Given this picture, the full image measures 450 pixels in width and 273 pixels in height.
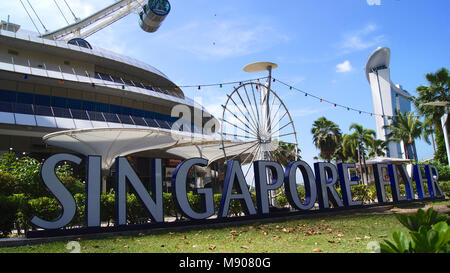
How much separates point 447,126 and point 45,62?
34.4 m

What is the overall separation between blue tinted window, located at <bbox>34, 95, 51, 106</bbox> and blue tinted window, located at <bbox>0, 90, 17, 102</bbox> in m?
1.41

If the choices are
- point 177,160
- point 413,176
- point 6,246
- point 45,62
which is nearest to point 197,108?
point 177,160

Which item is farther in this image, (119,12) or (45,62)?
(119,12)

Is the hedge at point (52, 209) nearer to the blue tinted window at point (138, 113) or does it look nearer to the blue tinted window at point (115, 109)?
the blue tinted window at point (115, 109)

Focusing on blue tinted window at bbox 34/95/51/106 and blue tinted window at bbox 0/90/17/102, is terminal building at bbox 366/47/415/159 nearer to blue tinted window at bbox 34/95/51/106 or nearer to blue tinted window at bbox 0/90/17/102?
blue tinted window at bbox 34/95/51/106

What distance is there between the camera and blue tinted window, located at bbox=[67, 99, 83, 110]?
1015 inches

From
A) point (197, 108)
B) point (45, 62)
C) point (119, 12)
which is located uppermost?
point (119, 12)

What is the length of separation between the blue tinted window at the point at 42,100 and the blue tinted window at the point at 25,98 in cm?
33

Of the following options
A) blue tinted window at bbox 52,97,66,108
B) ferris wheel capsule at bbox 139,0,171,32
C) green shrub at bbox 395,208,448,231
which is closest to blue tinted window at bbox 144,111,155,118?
blue tinted window at bbox 52,97,66,108

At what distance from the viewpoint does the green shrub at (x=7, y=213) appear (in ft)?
33.0

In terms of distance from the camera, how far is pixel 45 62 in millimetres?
27781

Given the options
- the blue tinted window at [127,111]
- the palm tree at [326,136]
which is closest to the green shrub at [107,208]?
the blue tinted window at [127,111]

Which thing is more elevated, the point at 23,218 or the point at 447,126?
the point at 447,126
